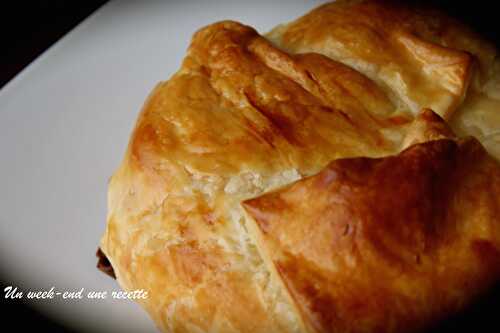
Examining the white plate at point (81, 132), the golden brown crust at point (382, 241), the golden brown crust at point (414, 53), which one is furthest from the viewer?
the white plate at point (81, 132)

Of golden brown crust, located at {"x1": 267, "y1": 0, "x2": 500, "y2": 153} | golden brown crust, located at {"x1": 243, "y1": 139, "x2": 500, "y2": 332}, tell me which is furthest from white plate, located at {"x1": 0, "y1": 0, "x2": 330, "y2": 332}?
golden brown crust, located at {"x1": 267, "y1": 0, "x2": 500, "y2": 153}

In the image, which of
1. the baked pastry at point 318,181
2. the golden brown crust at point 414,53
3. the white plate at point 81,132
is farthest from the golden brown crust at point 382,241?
the white plate at point 81,132

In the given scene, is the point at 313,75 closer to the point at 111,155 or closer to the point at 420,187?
the point at 420,187

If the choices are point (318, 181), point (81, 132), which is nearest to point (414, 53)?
point (318, 181)

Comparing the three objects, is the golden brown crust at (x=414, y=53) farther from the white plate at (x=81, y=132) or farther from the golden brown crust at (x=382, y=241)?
the white plate at (x=81, y=132)

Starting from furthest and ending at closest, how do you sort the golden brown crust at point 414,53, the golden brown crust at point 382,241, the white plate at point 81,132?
the white plate at point 81,132, the golden brown crust at point 414,53, the golden brown crust at point 382,241

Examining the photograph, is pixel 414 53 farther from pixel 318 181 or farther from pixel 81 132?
pixel 81 132

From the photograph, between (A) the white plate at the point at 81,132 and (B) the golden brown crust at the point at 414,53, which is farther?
(A) the white plate at the point at 81,132
